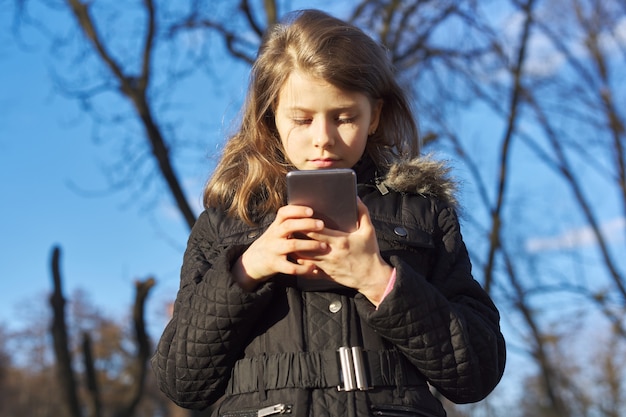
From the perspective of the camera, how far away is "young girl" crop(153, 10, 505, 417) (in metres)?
1.68

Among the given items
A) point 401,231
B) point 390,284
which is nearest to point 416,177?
point 401,231

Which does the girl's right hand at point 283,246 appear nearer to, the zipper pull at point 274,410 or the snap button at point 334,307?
the snap button at point 334,307

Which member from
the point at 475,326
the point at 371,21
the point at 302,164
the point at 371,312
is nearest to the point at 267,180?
the point at 302,164

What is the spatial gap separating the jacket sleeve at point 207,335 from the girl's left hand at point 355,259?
17 centimetres

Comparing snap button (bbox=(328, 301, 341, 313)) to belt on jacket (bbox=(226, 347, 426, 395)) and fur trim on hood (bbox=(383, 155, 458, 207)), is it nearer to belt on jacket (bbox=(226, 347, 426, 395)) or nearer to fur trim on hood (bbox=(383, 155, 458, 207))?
belt on jacket (bbox=(226, 347, 426, 395))

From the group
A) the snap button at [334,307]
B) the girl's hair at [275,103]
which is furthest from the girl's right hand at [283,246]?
the girl's hair at [275,103]

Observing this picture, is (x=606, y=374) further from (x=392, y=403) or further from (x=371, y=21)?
(x=392, y=403)

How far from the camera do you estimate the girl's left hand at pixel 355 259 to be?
5.46 feet

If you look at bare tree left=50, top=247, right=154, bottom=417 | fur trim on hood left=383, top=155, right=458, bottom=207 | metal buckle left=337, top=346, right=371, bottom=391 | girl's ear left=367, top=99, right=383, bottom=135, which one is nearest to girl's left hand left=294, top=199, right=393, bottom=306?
metal buckle left=337, top=346, right=371, bottom=391

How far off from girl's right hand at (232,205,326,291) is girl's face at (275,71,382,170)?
1.00 ft

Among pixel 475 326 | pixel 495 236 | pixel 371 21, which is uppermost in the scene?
pixel 371 21

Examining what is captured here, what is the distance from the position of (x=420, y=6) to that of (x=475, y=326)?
269 inches

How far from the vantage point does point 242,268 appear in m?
1.78

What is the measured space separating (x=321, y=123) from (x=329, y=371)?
64 cm
